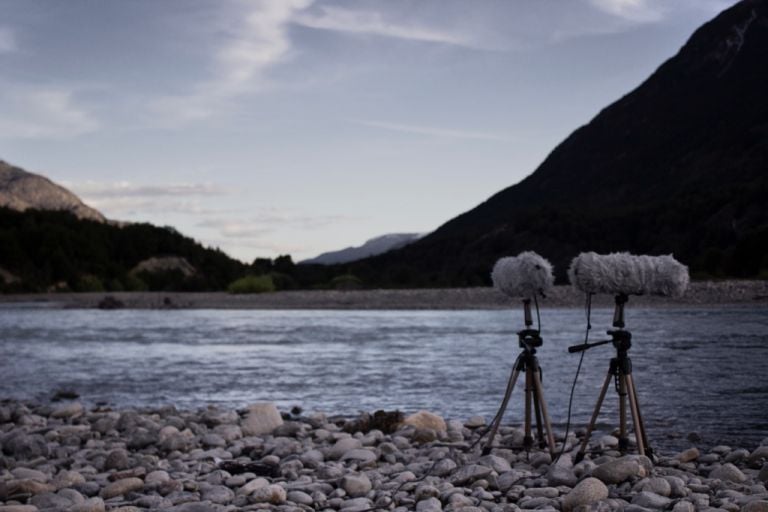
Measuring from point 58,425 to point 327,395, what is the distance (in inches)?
134

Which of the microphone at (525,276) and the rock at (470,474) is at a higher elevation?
the microphone at (525,276)

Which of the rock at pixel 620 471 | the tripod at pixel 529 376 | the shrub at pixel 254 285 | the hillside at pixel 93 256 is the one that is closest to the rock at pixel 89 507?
the tripod at pixel 529 376

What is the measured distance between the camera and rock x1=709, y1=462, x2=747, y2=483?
5.98m

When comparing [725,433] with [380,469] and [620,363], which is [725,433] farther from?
[380,469]

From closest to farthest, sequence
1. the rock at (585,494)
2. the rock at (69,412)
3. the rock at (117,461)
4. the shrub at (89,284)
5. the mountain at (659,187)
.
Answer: the rock at (585,494) → the rock at (117,461) → the rock at (69,412) → the mountain at (659,187) → the shrub at (89,284)

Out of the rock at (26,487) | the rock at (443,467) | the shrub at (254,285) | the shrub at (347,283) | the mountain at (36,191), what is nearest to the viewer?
the rock at (26,487)

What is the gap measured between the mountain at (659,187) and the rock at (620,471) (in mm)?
34648

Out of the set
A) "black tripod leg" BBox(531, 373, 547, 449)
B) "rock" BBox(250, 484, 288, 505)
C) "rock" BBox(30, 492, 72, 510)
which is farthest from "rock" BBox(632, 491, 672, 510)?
"rock" BBox(30, 492, 72, 510)

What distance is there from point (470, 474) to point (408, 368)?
7.95 m

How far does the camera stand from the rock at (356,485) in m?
6.15

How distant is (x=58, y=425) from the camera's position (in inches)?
376

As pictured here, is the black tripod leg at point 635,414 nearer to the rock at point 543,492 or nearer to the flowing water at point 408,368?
the rock at point 543,492

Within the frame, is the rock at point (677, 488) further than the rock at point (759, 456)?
No

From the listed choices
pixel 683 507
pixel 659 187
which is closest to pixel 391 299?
pixel 683 507
